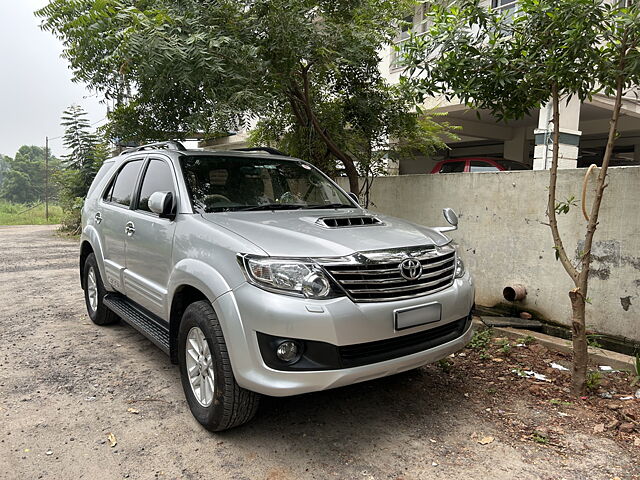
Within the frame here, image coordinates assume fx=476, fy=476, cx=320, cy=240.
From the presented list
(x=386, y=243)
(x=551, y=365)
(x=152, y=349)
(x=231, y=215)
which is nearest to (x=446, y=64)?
(x=386, y=243)

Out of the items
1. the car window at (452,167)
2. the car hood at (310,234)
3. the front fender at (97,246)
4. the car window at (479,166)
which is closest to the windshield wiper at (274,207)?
the car hood at (310,234)

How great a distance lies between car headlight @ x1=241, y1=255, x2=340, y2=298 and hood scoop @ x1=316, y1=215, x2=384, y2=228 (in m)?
0.60

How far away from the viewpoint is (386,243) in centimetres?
288

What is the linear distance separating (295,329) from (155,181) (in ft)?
7.05

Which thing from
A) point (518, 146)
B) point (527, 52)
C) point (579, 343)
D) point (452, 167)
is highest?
point (518, 146)

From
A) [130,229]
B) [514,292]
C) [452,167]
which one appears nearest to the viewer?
[130,229]

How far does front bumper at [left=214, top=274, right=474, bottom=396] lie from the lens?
2.48 metres

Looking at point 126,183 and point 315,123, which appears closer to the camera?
point 126,183

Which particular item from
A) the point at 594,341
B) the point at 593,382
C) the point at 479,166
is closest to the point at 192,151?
the point at 593,382

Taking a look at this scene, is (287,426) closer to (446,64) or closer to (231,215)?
(231,215)

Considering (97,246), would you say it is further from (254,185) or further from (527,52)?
(527,52)

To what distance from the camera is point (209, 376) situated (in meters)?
2.92

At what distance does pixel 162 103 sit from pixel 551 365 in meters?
5.27

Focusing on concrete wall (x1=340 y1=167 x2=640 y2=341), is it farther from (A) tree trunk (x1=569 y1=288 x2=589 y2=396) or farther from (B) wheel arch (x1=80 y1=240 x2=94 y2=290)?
(B) wheel arch (x1=80 y1=240 x2=94 y2=290)
